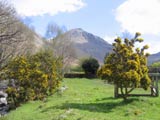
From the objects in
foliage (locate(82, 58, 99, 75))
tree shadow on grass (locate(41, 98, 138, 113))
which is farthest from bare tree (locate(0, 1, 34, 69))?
tree shadow on grass (locate(41, 98, 138, 113))

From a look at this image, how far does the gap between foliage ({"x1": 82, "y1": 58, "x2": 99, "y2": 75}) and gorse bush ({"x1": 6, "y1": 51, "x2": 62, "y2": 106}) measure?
31.6 metres

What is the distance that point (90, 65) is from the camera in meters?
61.7

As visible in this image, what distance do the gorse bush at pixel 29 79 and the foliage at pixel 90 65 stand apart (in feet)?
104

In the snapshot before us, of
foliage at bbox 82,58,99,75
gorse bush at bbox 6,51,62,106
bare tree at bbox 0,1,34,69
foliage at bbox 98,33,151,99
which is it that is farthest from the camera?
foliage at bbox 82,58,99,75

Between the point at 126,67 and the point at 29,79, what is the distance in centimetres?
891

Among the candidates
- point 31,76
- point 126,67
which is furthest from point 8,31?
point 126,67

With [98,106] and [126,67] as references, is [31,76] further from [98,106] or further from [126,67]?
[126,67]

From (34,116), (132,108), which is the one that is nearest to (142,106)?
(132,108)

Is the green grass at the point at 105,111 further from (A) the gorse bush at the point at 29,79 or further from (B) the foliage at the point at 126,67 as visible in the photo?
(A) the gorse bush at the point at 29,79

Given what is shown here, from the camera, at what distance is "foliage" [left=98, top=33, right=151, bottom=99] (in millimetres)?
19781

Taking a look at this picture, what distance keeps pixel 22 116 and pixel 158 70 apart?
11.2 meters

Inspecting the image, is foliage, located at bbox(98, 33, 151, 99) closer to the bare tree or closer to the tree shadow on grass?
the tree shadow on grass

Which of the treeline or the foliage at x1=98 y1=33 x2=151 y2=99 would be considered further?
the treeline

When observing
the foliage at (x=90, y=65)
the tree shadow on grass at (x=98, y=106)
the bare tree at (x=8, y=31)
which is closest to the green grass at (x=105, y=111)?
the tree shadow on grass at (x=98, y=106)
